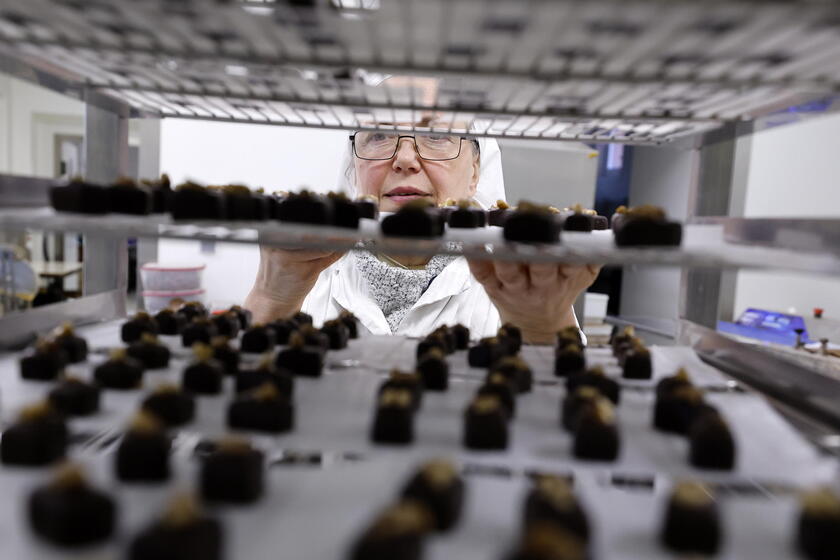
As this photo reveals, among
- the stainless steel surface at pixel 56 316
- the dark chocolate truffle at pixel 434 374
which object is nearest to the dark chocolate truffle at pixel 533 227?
the dark chocolate truffle at pixel 434 374

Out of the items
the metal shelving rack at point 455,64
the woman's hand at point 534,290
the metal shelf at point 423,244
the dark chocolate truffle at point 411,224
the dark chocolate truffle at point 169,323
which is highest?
the metal shelving rack at point 455,64

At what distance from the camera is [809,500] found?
589 mm

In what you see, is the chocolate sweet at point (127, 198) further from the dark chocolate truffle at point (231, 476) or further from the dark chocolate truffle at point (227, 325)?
the dark chocolate truffle at point (231, 476)

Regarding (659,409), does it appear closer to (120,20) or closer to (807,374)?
(807,374)

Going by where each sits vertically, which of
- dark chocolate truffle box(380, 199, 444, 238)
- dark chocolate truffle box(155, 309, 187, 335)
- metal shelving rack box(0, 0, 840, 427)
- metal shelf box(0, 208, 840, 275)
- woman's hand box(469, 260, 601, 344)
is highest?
metal shelving rack box(0, 0, 840, 427)

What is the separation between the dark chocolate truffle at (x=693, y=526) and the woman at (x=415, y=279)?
78 centimetres

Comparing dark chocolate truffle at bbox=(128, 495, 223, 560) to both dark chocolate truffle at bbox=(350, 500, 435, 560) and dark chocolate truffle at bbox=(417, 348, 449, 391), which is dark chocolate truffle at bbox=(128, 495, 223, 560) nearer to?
dark chocolate truffle at bbox=(350, 500, 435, 560)

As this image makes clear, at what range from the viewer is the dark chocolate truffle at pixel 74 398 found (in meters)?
0.79

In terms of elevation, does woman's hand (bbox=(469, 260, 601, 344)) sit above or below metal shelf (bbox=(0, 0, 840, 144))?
below

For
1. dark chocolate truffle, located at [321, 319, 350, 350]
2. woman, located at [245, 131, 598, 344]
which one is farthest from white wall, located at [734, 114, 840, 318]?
dark chocolate truffle, located at [321, 319, 350, 350]

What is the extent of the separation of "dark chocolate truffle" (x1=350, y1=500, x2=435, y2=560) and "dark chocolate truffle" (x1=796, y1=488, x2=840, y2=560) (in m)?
0.38

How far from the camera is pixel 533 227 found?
927 millimetres

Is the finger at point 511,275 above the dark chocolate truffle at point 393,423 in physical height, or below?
above

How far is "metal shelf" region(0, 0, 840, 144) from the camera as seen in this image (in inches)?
26.0
